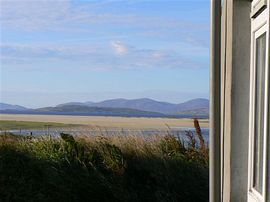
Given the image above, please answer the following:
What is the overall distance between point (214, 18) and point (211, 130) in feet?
2.67

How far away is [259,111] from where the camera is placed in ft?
13.8

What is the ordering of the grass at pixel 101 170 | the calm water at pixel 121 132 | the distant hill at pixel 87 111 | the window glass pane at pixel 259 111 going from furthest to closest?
the distant hill at pixel 87 111 < the calm water at pixel 121 132 < the grass at pixel 101 170 < the window glass pane at pixel 259 111

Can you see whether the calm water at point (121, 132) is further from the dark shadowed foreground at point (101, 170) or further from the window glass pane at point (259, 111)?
the window glass pane at point (259, 111)

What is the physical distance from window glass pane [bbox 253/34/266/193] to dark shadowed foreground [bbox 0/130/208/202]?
472 cm

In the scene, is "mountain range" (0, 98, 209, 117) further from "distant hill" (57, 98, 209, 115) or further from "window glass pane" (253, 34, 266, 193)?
"window glass pane" (253, 34, 266, 193)

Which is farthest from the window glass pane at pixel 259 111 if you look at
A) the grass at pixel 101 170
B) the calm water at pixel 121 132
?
the calm water at pixel 121 132

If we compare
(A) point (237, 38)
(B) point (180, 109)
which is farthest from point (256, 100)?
(B) point (180, 109)

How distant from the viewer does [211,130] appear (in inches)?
181

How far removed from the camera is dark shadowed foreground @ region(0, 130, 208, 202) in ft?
28.8

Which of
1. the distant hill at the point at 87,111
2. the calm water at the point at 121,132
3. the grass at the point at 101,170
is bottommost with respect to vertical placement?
the grass at the point at 101,170

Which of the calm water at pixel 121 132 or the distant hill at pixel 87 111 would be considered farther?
the distant hill at pixel 87 111

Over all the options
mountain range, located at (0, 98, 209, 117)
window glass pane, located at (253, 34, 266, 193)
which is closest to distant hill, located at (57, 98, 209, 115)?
mountain range, located at (0, 98, 209, 117)

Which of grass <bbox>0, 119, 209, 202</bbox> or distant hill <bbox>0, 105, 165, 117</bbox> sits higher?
distant hill <bbox>0, 105, 165, 117</bbox>

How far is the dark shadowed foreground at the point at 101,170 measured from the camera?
877 centimetres
